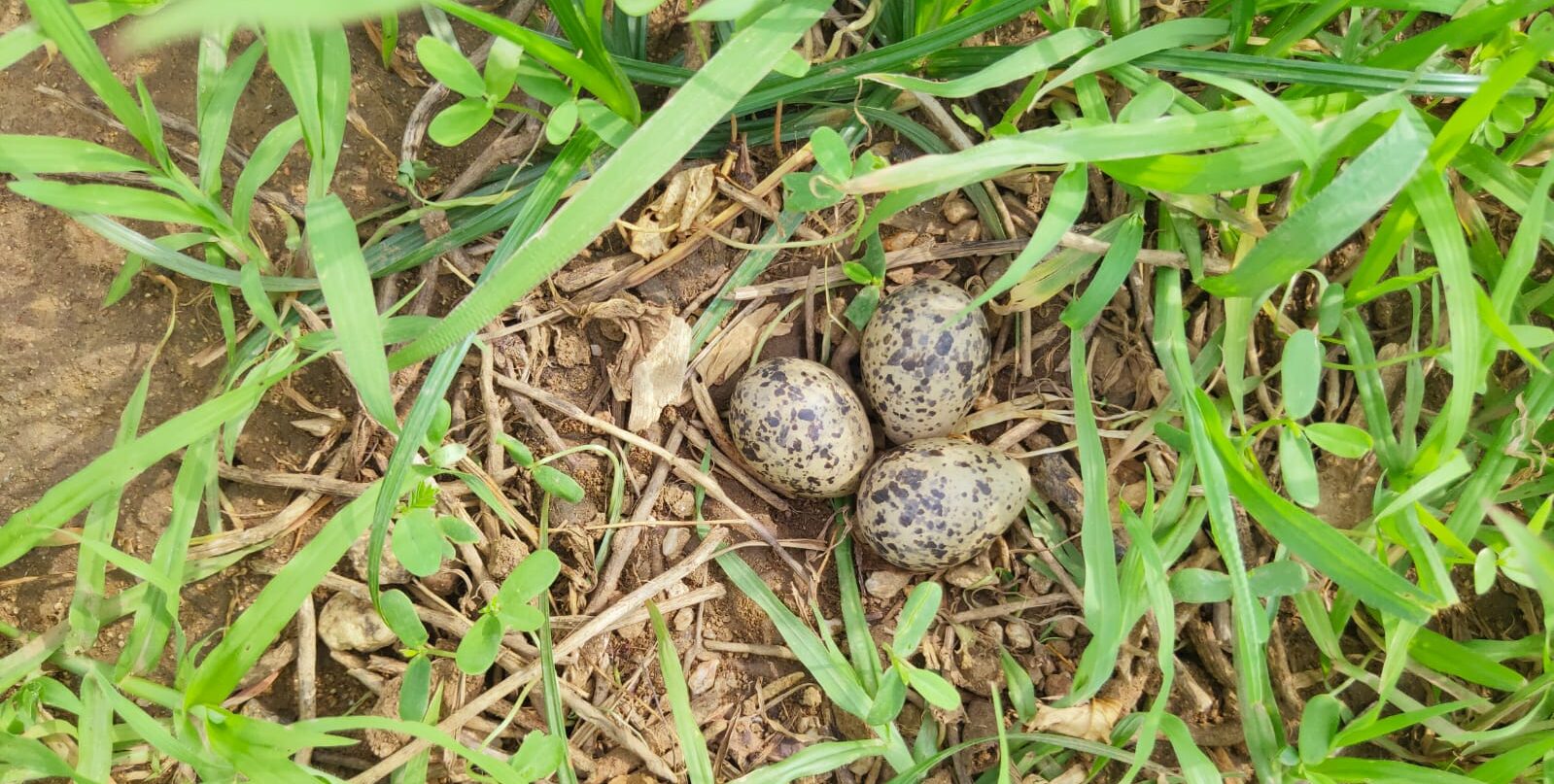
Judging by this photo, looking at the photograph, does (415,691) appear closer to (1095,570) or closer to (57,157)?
(57,157)

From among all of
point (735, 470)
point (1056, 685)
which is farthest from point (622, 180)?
point (1056, 685)

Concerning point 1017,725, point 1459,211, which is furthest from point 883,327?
point 1459,211

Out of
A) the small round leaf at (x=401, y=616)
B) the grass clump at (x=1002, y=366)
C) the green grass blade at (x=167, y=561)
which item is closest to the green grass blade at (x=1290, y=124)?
the grass clump at (x=1002, y=366)

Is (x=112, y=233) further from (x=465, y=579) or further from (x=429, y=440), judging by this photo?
(x=465, y=579)

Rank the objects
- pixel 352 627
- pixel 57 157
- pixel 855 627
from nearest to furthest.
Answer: pixel 57 157 → pixel 352 627 → pixel 855 627

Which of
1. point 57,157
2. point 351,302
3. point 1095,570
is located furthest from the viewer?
point 1095,570

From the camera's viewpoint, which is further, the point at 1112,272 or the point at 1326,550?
the point at 1112,272
